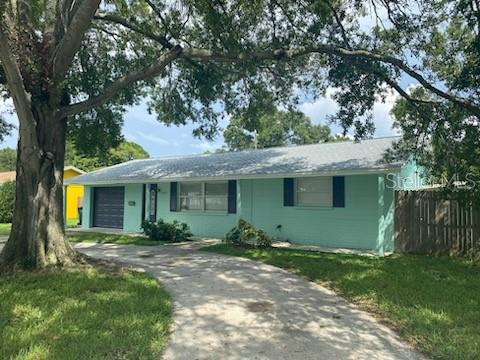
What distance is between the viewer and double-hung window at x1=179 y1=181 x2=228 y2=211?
15.6m

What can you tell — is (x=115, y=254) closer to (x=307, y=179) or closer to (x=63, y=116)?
(x=63, y=116)

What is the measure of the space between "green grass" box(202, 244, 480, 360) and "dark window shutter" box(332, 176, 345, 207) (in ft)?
6.84

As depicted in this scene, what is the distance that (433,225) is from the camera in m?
11.4

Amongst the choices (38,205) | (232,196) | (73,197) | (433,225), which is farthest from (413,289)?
(73,197)

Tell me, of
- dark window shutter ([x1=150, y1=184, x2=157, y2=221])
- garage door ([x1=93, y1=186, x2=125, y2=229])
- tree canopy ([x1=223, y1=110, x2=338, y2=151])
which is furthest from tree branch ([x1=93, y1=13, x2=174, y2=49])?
tree canopy ([x1=223, y1=110, x2=338, y2=151])

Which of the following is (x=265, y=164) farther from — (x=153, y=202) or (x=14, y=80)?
(x=14, y=80)

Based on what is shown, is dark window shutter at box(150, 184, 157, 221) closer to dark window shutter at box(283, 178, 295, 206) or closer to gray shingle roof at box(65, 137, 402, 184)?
gray shingle roof at box(65, 137, 402, 184)

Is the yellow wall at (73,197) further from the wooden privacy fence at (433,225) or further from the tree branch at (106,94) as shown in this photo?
the wooden privacy fence at (433,225)

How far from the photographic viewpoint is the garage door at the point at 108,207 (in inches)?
755

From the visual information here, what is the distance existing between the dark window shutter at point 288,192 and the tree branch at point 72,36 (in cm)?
782

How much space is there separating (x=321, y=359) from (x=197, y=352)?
125 cm

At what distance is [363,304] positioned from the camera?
20.6ft

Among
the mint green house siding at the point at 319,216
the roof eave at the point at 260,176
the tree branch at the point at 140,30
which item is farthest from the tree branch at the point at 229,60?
the mint green house siding at the point at 319,216

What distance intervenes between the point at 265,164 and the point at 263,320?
9.96m
